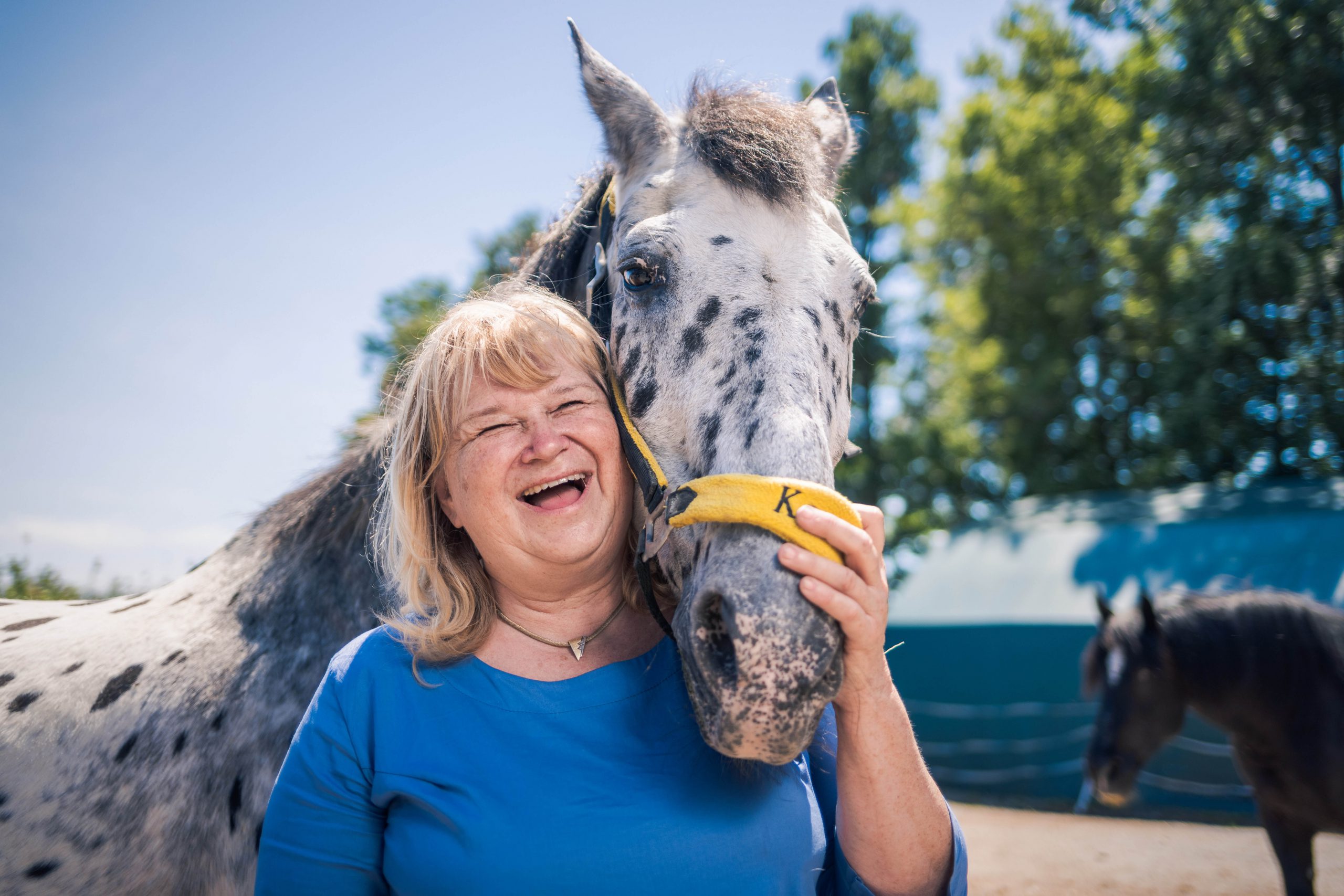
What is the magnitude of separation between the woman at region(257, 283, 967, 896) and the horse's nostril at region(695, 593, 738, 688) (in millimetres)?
172

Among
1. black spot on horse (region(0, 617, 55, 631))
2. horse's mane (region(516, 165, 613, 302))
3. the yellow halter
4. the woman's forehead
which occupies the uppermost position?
horse's mane (region(516, 165, 613, 302))

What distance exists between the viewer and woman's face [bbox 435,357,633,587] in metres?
1.56

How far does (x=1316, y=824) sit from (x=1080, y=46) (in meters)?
23.2

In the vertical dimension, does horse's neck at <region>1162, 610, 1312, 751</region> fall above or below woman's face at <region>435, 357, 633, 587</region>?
below

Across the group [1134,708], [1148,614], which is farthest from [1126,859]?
[1148,614]

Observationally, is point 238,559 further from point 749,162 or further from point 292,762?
point 749,162

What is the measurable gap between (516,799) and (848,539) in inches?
29.4

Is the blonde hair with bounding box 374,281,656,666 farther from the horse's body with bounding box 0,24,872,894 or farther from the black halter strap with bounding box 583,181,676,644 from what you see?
the horse's body with bounding box 0,24,872,894

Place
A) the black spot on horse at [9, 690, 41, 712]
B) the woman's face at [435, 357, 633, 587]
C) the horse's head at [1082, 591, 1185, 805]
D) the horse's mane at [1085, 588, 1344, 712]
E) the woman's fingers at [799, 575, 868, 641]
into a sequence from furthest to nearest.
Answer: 1. the horse's head at [1082, 591, 1185, 805]
2. the horse's mane at [1085, 588, 1344, 712]
3. the black spot on horse at [9, 690, 41, 712]
4. the woman's face at [435, 357, 633, 587]
5. the woman's fingers at [799, 575, 868, 641]

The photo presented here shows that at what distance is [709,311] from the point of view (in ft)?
5.58

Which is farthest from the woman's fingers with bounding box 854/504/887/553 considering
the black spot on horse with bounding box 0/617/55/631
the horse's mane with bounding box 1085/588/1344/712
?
the horse's mane with bounding box 1085/588/1344/712

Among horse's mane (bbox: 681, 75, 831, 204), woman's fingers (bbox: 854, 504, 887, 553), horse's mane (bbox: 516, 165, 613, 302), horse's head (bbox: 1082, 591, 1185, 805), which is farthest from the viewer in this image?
horse's head (bbox: 1082, 591, 1185, 805)

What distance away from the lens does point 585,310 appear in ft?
7.16

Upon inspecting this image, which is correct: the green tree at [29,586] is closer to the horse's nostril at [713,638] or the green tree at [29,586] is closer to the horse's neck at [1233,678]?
the horse's nostril at [713,638]
